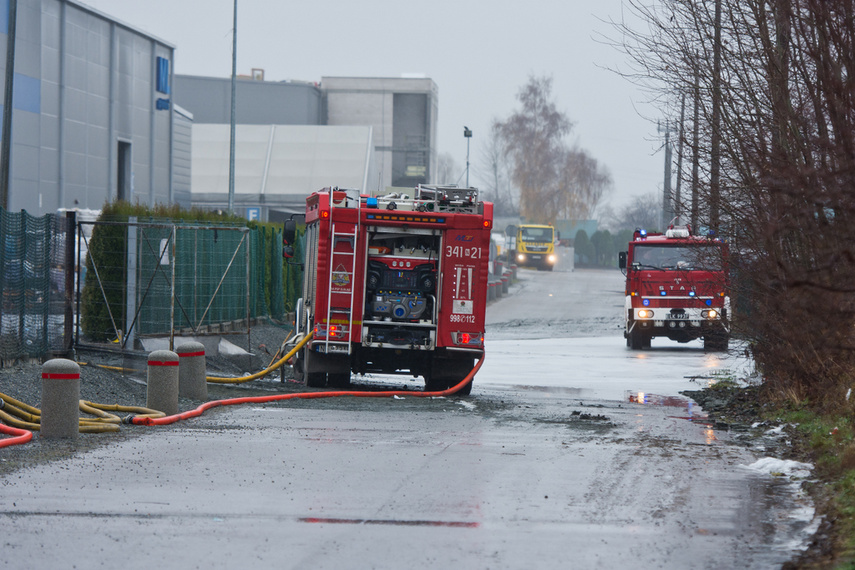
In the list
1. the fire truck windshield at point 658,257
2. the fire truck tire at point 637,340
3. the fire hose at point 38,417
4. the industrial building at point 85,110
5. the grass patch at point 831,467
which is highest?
the industrial building at point 85,110

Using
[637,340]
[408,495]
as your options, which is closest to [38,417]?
[408,495]

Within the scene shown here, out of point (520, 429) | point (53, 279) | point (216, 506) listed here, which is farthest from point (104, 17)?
point (216, 506)

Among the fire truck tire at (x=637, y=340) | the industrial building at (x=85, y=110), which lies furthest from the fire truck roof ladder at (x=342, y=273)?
the industrial building at (x=85, y=110)

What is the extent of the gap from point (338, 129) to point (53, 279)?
51660mm

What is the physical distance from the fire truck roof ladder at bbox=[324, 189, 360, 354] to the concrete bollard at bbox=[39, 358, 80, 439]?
5465mm

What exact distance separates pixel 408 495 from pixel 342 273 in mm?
7906

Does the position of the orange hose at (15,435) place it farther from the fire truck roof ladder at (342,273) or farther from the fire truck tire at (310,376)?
the fire truck tire at (310,376)

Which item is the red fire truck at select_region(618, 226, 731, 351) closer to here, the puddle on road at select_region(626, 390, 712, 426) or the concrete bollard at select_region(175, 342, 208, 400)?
the puddle on road at select_region(626, 390, 712, 426)

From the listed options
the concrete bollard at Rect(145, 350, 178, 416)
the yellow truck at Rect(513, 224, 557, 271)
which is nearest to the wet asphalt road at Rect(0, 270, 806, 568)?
the concrete bollard at Rect(145, 350, 178, 416)

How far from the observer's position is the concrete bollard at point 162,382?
1276 cm

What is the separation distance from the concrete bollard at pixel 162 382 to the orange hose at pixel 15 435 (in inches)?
80.5

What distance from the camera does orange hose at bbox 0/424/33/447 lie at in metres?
10.2

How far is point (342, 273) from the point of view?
1593 cm

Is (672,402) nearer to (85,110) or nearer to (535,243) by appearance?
(85,110)
